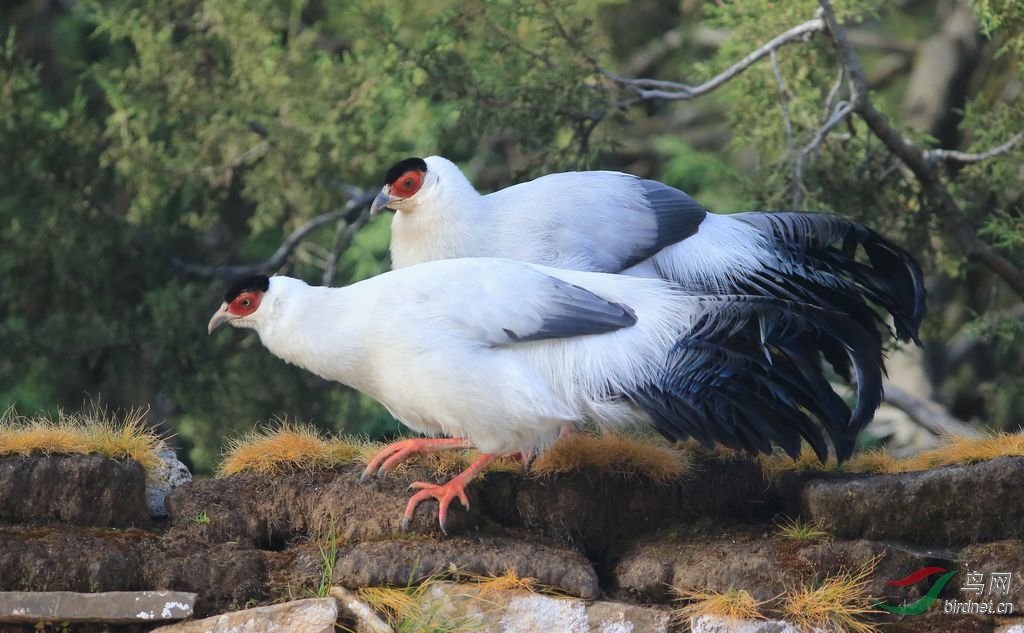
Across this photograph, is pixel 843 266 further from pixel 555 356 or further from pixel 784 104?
pixel 784 104

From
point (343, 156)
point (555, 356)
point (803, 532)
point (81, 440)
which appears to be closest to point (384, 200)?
point (555, 356)

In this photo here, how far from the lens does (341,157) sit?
1182 cm

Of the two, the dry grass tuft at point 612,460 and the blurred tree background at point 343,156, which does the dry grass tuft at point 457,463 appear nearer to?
the dry grass tuft at point 612,460

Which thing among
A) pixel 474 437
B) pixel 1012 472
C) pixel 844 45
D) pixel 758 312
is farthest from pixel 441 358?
pixel 844 45

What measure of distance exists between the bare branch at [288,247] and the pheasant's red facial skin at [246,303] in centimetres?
518

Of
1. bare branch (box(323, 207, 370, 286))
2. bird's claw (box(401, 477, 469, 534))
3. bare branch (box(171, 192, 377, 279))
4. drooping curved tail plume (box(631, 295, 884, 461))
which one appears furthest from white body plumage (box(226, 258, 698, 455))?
bare branch (box(171, 192, 377, 279))

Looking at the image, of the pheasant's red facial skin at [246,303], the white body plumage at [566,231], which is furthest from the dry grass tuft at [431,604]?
the white body plumage at [566,231]

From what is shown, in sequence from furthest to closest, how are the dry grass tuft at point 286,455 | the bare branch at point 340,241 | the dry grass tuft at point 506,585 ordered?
the bare branch at point 340,241, the dry grass tuft at point 286,455, the dry grass tuft at point 506,585

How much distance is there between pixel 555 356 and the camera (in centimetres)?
659

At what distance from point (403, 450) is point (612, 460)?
1112mm

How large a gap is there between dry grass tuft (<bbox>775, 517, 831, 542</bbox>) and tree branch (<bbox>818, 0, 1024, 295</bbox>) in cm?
396

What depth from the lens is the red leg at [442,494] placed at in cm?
652

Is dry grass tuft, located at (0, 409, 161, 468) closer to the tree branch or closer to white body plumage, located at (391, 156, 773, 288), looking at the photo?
white body plumage, located at (391, 156, 773, 288)

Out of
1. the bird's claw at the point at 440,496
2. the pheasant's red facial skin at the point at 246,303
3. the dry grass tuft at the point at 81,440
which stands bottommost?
the bird's claw at the point at 440,496
